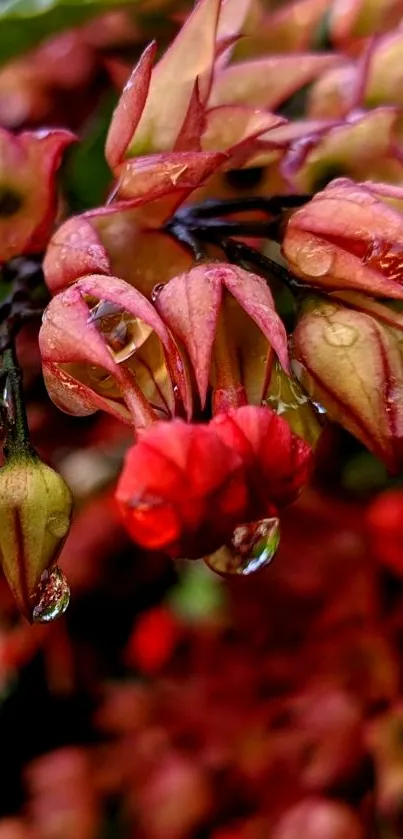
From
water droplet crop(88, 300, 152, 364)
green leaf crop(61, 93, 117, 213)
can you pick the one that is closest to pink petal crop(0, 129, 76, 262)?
water droplet crop(88, 300, 152, 364)

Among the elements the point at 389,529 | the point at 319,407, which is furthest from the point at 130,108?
the point at 389,529

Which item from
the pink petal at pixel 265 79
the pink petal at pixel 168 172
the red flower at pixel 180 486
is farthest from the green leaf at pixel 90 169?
the red flower at pixel 180 486

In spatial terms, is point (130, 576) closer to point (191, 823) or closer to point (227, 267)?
point (191, 823)

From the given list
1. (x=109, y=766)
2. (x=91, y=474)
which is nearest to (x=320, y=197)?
(x=91, y=474)

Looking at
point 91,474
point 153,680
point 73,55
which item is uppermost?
point 73,55

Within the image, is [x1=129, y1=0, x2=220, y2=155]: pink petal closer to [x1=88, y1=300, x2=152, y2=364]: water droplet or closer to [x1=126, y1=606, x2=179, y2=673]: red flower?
[x1=88, y1=300, x2=152, y2=364]: water droplet
